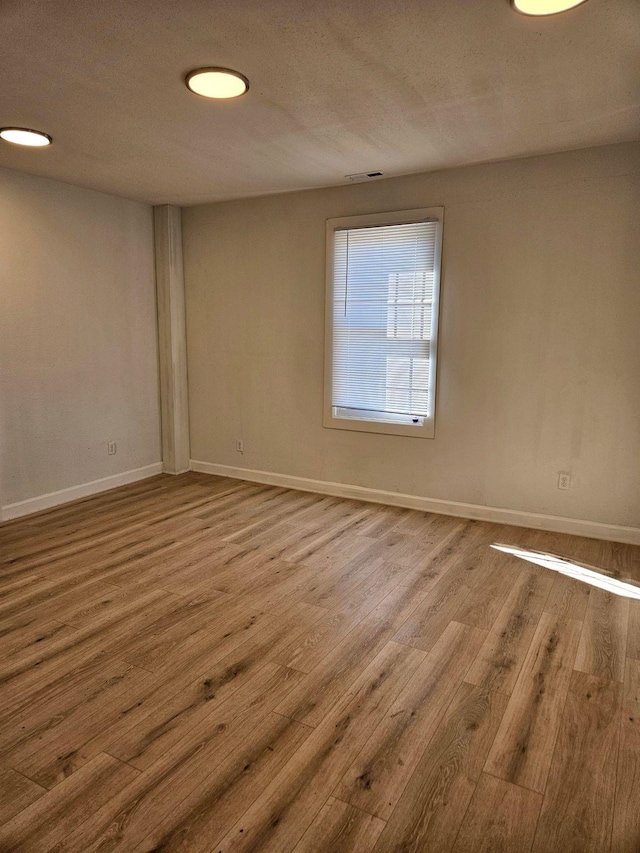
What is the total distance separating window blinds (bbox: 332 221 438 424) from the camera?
4.23 metres

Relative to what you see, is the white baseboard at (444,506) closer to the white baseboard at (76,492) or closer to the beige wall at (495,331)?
the beige wall at (495,331)

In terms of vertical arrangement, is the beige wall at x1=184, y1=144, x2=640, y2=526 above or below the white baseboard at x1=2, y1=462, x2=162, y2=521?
above

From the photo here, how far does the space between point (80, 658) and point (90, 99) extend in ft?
8.88

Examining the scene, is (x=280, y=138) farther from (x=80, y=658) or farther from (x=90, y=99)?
(x=80, y=658)

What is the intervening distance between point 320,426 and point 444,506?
1296mm

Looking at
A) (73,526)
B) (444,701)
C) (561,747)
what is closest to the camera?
(561,747)

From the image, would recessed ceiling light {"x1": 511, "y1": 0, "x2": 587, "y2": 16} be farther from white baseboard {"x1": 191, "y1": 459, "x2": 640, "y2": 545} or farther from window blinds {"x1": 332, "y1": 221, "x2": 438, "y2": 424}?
white baseboard {"x1": 191, "y1": 459, "x2": 640, "y2": 545}

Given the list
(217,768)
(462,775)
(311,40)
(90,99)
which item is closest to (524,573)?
(462,775)

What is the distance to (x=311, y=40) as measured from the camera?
219 cm

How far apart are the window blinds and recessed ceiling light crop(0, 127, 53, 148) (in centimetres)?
221

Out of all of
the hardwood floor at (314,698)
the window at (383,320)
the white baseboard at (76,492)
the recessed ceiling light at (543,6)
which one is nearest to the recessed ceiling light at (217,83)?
the recessed ceiling light at (543,6)

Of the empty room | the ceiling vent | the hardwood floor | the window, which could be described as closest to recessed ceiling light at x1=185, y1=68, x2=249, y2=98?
the empty room

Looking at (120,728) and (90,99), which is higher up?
(90,99)

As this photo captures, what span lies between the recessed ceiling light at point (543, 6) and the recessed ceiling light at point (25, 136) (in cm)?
268
